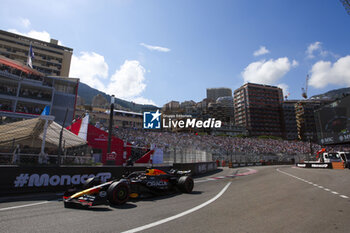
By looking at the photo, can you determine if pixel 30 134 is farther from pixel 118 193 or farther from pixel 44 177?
pixel 118 193

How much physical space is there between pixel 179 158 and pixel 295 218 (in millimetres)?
11619

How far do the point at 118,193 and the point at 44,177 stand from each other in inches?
152

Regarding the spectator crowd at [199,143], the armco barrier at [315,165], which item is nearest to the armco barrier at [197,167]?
the spectator crowd at [199,143]

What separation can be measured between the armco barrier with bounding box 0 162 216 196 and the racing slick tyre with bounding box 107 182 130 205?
3414mm

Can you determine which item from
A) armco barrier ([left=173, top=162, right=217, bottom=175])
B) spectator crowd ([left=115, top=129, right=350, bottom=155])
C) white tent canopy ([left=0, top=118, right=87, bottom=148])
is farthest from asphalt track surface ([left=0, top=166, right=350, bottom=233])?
spectator crowd ([left=115, top=129, right=350, bottom=155])

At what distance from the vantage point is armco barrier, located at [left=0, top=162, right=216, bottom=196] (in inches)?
275

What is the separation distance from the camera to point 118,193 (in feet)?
19.1

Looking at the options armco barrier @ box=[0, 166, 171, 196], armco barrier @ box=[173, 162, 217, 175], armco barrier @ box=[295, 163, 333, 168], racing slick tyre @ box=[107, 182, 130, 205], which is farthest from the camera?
armco barrier @ box=[295, 163, 333, 168]

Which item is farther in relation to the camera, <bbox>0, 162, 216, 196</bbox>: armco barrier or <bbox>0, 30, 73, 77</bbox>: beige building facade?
<bbox>0, 30, 73, 77</bbox>: beige building facade

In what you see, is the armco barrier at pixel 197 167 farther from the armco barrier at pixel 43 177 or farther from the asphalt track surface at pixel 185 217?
the asphalt track surface at pixel 185 217

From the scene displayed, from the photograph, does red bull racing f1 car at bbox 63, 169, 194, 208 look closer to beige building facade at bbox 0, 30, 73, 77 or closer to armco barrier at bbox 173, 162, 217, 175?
armco barrier at bbox 173, 162, 217, 175

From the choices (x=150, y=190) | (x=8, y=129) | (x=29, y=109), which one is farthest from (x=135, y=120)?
(x=150, y=190)

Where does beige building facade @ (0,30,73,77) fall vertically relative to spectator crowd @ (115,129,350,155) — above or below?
above

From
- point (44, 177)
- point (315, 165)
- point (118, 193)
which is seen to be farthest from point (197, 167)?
point (315, 165)
